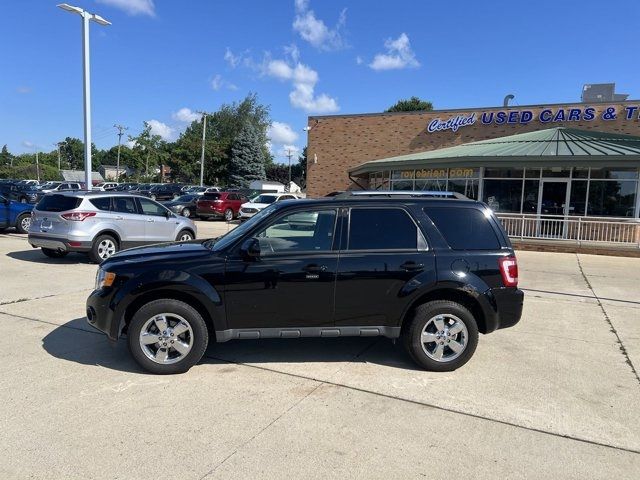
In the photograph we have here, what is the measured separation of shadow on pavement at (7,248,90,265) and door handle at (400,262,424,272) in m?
8.71

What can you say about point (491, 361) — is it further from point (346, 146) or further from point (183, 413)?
point (346, 146)

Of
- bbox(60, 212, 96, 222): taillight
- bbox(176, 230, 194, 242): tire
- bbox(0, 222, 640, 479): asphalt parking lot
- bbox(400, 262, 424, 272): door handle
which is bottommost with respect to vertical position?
bbox(0, 222, 640, 479): asphalt parking lot

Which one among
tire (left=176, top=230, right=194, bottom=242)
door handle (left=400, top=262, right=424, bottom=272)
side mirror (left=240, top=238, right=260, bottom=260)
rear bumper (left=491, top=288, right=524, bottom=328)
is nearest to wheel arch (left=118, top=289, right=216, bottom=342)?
side mirror (left=240, top=238, right=260, bottom=260)

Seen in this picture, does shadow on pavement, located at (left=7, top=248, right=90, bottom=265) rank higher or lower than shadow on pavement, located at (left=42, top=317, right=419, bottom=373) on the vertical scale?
higher

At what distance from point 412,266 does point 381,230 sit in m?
0.47

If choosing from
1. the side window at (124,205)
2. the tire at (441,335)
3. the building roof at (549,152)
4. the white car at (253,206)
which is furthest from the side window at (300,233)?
the white car at (253,206)

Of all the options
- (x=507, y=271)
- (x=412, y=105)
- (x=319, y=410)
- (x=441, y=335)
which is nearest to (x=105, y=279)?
(x=319, y=410)

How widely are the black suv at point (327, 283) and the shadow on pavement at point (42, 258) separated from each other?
23.2 ft

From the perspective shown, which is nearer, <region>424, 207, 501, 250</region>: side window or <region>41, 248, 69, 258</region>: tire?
<region>424, 207, 501, 250</region>: side window

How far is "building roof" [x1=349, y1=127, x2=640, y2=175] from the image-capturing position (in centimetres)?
1739

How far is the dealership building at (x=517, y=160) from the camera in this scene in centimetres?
1711

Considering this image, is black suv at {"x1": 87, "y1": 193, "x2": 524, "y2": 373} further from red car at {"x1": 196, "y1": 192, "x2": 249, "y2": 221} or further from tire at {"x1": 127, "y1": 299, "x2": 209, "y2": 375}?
red car at {"x1": 196, "y1": 192, "x2": 249, "y2": 221}

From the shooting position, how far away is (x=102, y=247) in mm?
10797

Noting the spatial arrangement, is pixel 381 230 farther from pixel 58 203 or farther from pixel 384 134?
pixel 384 134
